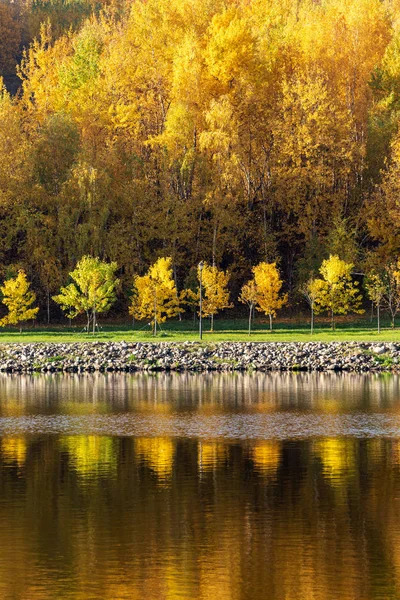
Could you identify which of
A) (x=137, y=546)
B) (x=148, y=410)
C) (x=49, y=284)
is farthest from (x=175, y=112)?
(x=137, y=546)

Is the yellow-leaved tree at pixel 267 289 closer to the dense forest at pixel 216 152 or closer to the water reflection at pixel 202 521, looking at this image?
the dense forest at pixel 216 152

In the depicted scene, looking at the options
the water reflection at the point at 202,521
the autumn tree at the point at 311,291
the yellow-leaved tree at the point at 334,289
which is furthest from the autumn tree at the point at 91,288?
the water reflection at the point at 202,521

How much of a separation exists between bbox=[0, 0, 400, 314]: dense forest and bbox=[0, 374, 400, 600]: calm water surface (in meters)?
35.2

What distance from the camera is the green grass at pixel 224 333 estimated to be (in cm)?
5444

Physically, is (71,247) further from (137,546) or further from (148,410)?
(137,546)

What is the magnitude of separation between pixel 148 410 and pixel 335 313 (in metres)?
36.7

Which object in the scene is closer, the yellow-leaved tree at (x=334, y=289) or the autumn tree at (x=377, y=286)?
the autumn tree at (x=377, y=286)

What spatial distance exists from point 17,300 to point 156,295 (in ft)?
28.4

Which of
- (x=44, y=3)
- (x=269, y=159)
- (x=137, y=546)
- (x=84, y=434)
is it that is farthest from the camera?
(x=44, y=3)

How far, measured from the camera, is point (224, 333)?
192 ft

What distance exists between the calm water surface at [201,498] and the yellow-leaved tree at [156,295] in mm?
26589

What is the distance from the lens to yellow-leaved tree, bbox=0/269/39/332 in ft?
204

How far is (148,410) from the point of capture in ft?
104

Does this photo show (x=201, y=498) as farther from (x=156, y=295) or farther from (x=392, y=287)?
(x=392, y=287)
